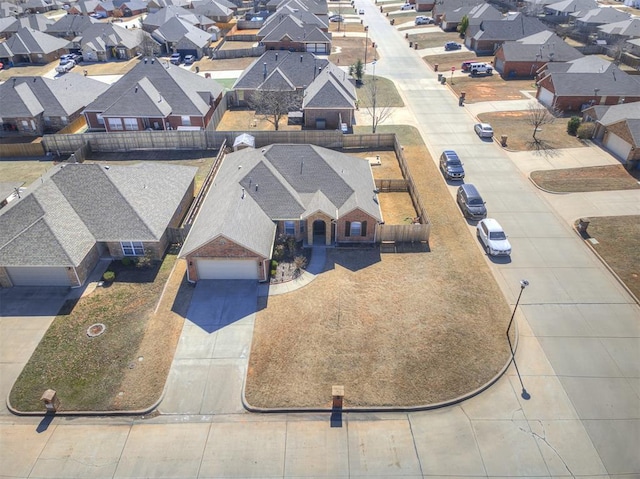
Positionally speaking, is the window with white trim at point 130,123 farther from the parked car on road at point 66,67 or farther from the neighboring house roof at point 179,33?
the neighboring house roof at point 179,33

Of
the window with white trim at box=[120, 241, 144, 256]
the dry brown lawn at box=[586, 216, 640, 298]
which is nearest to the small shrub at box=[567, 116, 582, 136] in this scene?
the dry brown lawn at box=[586, 216, 640, 298]

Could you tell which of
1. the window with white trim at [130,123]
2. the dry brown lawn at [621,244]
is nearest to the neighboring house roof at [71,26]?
the window with white trim at [130,123]

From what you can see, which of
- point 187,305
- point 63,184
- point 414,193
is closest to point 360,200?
point 414,193

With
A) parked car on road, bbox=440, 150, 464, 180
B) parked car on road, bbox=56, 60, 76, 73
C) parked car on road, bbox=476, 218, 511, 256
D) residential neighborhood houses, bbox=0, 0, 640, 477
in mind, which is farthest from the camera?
parked car on road, bbox=56, 60, 76, 73

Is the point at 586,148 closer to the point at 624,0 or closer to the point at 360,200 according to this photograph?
the point at 360,200

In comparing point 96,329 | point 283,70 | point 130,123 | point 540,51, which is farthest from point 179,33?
point 96,329

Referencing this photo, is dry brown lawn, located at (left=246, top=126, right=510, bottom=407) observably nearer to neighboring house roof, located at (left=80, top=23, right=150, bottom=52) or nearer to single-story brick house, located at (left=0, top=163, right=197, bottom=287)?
single-story brick house, located at (left=0, top=163, right=197, bottom=287)

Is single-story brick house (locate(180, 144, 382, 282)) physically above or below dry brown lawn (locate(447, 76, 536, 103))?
above
